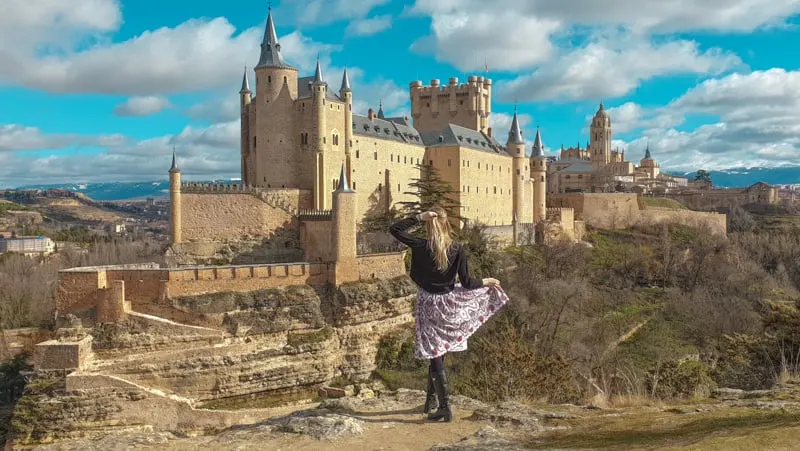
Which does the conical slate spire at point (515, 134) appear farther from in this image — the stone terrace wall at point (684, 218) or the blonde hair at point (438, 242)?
the blonde hair at point (438, 242)

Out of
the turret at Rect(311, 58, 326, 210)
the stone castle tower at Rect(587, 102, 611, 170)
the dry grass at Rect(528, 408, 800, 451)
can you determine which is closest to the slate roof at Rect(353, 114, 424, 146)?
the turret at Rect(311, 58, 326, 210)

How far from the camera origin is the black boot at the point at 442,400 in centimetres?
895

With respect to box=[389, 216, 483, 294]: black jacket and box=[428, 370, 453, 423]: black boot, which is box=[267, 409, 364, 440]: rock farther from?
box=[389, 216, 483, 294]: black jacket

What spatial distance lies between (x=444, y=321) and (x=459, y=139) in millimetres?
42788

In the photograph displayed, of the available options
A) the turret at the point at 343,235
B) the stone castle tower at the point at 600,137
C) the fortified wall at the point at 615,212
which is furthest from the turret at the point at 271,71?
the stone castle tower at the point at 600,137

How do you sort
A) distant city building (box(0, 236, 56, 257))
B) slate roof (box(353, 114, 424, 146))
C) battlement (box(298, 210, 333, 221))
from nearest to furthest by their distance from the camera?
battlement (box(298, 210, 333, 221))
slate roof (box(353, 114, 424, 146))
distant city building (box(0, 236, 56, 257))

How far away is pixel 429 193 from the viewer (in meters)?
43.3

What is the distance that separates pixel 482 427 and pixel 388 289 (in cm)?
2313

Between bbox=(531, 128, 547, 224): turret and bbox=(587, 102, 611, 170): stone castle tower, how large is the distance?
44.0m

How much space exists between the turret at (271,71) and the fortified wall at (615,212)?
33543mm

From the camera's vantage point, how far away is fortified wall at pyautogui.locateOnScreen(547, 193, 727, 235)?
60844 millimetres

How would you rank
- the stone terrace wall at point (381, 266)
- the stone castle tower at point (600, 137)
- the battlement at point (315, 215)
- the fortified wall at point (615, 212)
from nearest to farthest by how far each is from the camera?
1. the stone terrace wall at point (381, 266)
2. the battlement at point (315, 215)
3. the fortified wall at point (615, 212)
4. the stone castle tower at point (600, 137)

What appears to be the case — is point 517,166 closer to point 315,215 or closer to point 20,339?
point 315,215

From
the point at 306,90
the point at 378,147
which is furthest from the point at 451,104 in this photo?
the point at 306,90
